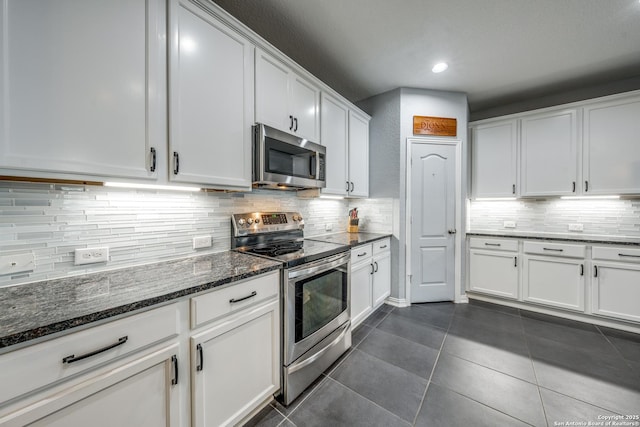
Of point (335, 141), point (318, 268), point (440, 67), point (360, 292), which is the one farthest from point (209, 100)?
point (440, 67)

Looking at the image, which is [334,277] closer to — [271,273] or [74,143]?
[271,273]

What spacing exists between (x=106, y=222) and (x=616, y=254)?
432 centimetres

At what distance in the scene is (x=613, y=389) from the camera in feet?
5.07

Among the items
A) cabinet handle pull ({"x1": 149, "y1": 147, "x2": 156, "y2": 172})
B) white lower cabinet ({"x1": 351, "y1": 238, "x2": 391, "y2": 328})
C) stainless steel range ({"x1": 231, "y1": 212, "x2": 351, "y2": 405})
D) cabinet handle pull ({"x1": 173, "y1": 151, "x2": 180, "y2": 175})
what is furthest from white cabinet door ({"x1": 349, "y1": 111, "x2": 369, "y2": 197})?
cabinet handle pull ({"x1": 149, "y1": 147, "x2": 156, "y2": 172})

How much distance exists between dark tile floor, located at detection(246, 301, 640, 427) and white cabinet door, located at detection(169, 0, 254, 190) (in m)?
1.54

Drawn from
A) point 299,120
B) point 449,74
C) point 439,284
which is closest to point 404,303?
point 439,284

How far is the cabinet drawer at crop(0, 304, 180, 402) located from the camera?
632 millimetres

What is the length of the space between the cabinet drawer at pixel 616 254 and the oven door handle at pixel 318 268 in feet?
8.83

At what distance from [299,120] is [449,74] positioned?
192 cm

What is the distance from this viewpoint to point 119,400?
2.71 feet

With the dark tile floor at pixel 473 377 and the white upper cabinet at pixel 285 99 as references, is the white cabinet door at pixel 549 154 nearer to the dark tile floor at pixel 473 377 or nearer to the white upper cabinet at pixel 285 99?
the dark tile floor at pixel 473 377

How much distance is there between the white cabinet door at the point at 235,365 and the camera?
3.50ft

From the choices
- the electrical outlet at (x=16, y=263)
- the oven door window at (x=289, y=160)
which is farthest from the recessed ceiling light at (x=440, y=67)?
the electrical outlet at (x=16, y=263)

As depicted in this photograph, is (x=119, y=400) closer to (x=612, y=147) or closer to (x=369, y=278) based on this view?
(x=369, y=278)
